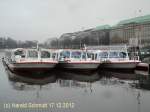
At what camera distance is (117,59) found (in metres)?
36.7

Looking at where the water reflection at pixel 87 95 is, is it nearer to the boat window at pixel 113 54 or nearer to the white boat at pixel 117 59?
the white boat at pixel 117 59

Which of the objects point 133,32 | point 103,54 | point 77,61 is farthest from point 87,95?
point 133,32

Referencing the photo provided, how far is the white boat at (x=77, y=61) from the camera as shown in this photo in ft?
109

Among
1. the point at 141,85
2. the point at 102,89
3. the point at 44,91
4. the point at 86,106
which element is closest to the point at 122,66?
the point at 141,85

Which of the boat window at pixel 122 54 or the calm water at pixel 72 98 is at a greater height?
the boat window at pixel 122 54

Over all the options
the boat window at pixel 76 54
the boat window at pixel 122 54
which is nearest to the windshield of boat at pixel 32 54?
the boat window at pixel 76 54

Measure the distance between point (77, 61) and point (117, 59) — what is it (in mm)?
6031

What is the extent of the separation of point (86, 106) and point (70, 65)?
17.9 metres

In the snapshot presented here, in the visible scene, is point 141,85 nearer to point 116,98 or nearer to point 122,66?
point 116,98

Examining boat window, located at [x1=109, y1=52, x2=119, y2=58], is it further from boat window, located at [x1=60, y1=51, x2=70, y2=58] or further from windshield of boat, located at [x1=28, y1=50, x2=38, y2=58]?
windshield of boat, located at [x1=28, y1=50, x2=38, y2=58]

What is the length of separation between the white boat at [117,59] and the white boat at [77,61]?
1896 millimetres

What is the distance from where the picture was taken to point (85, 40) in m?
138

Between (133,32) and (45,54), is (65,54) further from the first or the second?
(133,32)

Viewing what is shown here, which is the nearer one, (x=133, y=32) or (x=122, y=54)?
(x=122, y=54)
